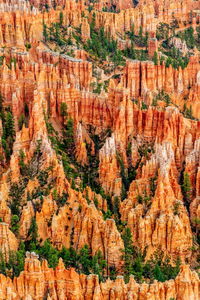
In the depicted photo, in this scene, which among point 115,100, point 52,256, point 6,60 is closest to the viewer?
point 52,256

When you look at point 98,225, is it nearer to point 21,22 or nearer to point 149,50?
point 21,22

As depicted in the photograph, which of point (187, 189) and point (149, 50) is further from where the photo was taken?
point (149, 50)

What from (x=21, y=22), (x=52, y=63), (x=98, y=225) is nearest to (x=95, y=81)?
(x=52, y=63)

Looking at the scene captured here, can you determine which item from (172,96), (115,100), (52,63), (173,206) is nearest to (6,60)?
(52,63)

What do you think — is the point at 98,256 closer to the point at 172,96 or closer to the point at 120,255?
the point at 120,255

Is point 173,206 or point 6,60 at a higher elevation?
point 6,60

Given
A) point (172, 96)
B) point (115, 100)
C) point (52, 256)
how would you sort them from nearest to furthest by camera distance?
point (52, 256)
point (115, 100)
point (172, 96)
